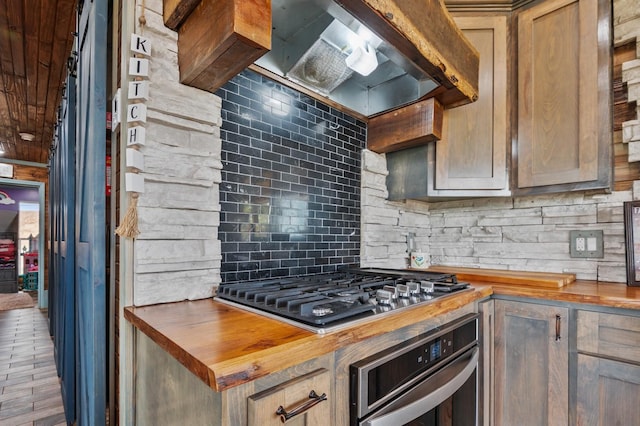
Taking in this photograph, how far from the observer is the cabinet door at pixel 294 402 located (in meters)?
0.62

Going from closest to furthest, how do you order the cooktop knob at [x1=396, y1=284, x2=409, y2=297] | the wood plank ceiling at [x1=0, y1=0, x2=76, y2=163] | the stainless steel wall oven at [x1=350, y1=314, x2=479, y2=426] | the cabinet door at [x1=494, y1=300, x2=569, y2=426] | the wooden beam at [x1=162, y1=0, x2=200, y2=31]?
1. the stainless steel wall oven at [x1=350, y1=314, x2=479, y2=426]
2. the wooden beam at [x1=162, y1=0, x2=200, y2=31]
3. the cooktop knob at [x1=396, y1=284, x2=409, y2=297]
4. the cabinet door at [x1=494, y1=300, x2=569, y2=426]
5. the wood plank ceiling at [x1=0, y1=0, x2=76, y2=163]

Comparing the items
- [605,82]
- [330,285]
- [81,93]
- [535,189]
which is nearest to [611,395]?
[535,189]

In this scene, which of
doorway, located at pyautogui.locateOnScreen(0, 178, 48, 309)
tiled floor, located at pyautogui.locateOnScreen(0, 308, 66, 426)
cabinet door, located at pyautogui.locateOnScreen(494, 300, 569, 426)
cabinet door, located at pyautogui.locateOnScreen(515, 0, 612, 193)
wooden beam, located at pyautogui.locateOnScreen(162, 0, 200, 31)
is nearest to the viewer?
wooden beam, located at pyautogui.locateOnScreen(162, 0, 200, 31)

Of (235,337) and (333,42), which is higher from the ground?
(333,42)

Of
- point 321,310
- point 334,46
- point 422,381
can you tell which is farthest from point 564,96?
point 321,310

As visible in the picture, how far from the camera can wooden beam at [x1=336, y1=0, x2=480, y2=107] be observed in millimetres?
1052

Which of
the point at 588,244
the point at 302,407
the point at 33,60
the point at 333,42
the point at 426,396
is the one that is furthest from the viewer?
the point at 33,60

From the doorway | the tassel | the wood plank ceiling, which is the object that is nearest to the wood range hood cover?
the tassel

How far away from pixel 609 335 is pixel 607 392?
0.23 m

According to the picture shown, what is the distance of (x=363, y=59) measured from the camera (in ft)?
4.24

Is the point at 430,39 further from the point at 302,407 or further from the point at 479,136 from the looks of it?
the point at 302,407

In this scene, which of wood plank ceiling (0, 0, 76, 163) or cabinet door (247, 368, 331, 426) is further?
wood plank ceiling (0, 0, 76, 163)

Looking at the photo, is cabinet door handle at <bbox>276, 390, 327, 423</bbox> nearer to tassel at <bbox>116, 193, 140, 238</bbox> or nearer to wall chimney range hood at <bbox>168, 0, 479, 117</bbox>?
tassel at <bbox>116, 193, 140, 238</bbox>

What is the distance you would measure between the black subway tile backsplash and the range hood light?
438 mm
